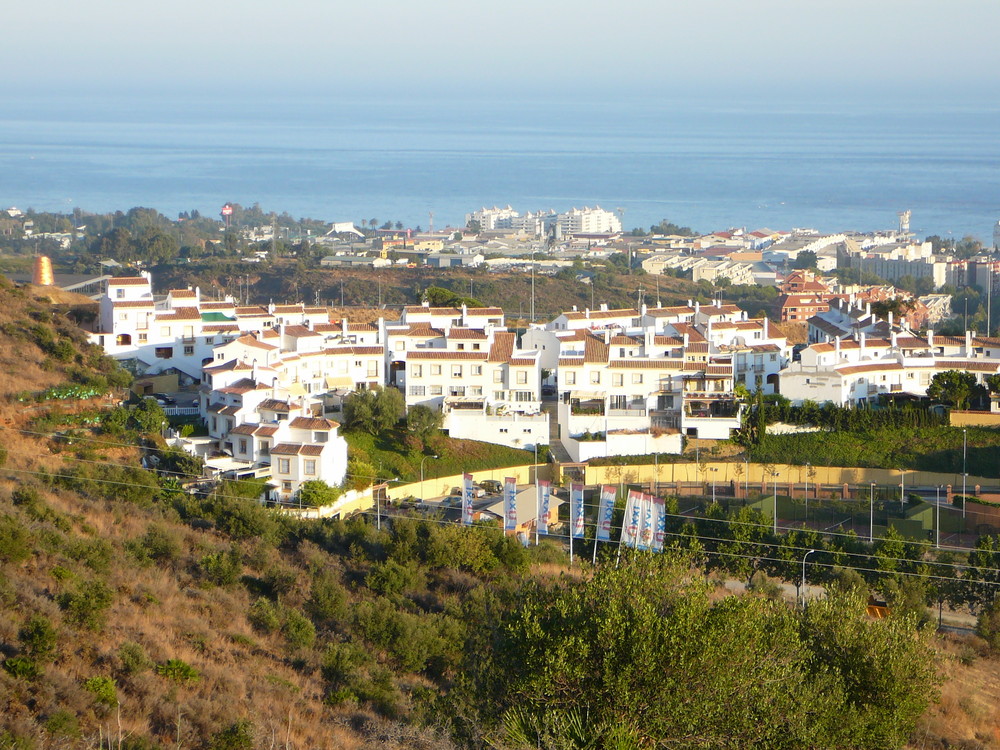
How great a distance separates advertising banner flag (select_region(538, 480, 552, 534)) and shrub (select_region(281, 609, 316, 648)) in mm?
5236

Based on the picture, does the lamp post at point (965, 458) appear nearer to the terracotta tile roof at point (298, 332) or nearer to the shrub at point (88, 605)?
the terracotta tile roof at point (298, 332)

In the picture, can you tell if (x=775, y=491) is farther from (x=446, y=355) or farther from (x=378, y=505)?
(x=446, y=355)

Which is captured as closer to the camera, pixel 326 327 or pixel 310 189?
pixel 326 327

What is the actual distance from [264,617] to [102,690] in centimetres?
305

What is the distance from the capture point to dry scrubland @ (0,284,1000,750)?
32.3 ft

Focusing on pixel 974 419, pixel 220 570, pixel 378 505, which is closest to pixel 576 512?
pixel 378 505

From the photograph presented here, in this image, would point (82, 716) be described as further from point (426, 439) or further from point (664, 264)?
point (664, 264)

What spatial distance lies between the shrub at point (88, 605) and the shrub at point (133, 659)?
53 centimetres

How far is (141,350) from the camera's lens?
2516cm

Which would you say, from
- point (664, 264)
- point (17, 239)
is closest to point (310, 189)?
point (17, 239)

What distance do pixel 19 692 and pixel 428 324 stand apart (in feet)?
54.0

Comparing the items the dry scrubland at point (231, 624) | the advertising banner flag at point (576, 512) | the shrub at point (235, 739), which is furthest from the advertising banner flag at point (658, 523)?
the shrub at point (235, 739)

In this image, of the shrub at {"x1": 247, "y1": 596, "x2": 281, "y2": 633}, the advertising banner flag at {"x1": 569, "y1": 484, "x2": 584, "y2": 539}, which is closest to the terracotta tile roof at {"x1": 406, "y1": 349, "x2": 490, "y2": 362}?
the advertising banner flag at {"x1": 569, "y1": 484, "x2": 584, "y2": 539}

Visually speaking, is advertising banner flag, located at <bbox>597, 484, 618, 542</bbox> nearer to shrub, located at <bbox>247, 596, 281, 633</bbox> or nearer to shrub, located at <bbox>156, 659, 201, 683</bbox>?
shrub, located at <bbox>247, 596, 281, 633</bbox>
